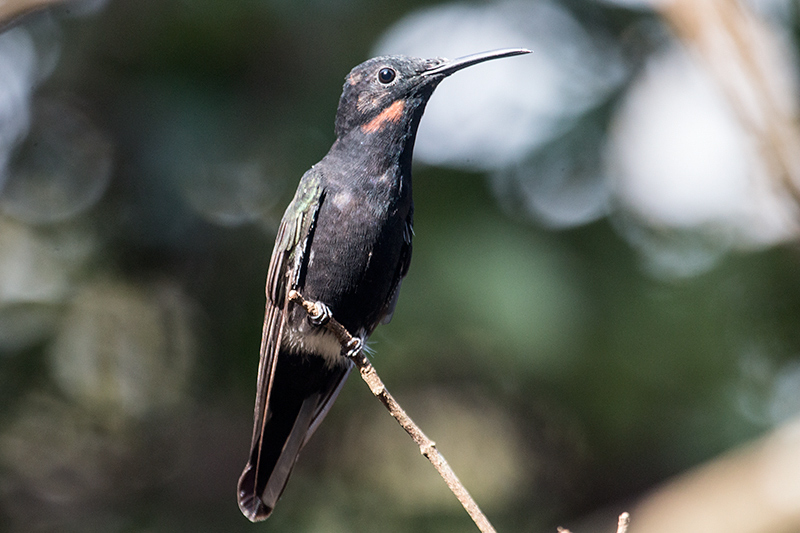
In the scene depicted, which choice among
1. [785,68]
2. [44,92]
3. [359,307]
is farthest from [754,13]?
→ [44,92]

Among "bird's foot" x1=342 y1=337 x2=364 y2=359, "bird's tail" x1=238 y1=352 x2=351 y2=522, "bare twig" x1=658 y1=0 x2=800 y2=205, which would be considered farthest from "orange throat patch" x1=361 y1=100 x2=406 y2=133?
"bare twig" x1=658 y1=0 x2=800 y2=205

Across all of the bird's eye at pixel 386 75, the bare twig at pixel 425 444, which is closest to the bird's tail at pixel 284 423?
the bare twig at pixel 425 444

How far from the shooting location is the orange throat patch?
317cm

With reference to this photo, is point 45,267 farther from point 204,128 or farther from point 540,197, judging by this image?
point 540,197

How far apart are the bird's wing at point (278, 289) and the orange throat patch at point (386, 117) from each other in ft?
0.99

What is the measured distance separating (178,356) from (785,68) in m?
5.07

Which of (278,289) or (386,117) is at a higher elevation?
(386,117)

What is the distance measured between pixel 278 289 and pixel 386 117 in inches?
33.8

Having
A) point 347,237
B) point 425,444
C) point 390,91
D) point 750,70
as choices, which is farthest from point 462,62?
point 425,444

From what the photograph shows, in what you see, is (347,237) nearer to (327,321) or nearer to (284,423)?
(327,321)

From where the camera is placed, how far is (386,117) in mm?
3176

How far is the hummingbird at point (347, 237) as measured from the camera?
3.04 metres

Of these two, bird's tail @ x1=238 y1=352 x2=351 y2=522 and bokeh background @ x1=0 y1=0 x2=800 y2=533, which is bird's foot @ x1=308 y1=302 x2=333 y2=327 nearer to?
bird's tail @ x1=238 y1=352 x2=351 y2=522

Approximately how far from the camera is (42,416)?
639 cm
